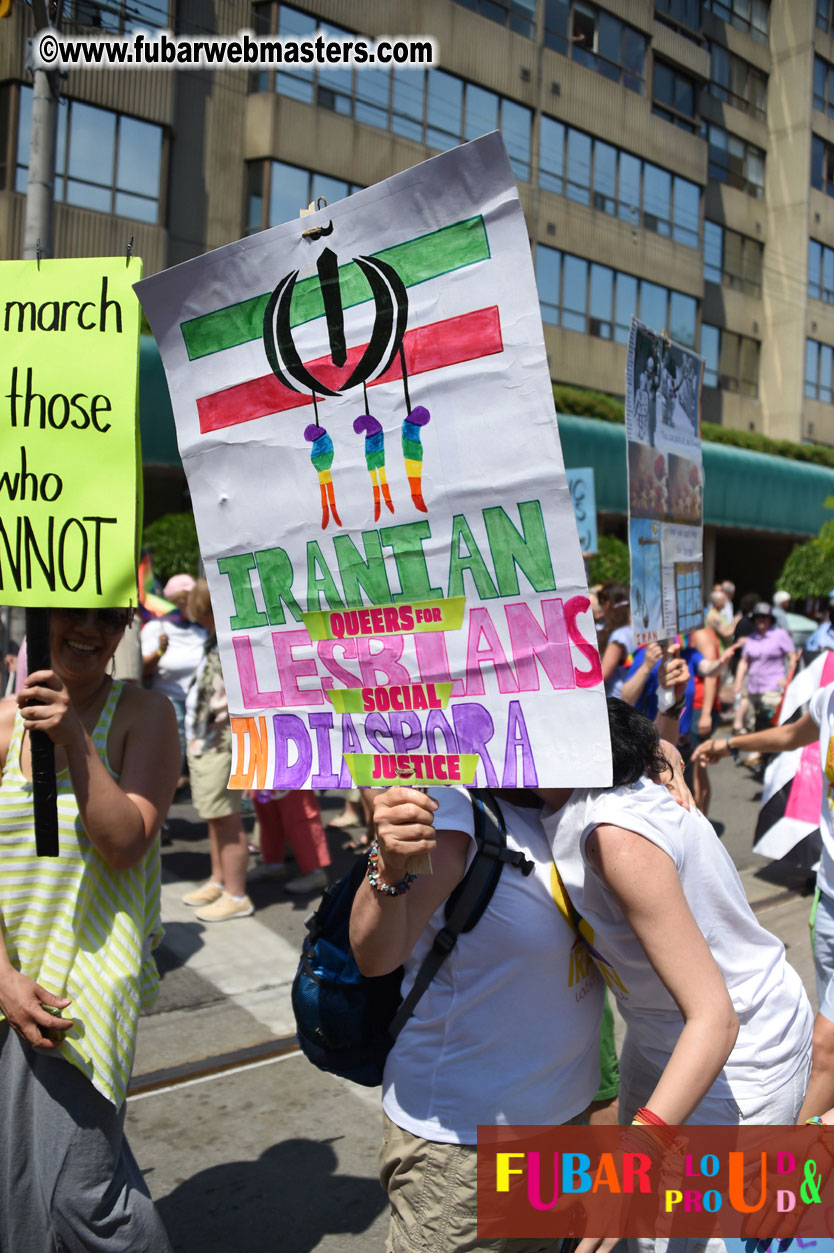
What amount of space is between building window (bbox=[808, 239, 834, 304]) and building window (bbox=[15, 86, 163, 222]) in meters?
23.9

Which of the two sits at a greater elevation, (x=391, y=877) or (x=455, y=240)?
(x=455, y=240)

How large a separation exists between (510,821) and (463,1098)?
21.0 inches

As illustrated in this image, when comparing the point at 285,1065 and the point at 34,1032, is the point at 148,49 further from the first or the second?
the point at 34,1032

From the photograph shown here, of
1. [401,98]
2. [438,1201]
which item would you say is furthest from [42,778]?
[401,98]

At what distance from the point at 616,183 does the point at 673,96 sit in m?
4.15

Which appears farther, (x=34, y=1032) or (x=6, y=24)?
(x=6, y=24)

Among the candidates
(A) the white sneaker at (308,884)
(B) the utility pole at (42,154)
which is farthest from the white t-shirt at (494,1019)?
(B) the utility pole at (42,154)

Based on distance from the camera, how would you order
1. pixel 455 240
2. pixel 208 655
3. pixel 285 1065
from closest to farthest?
pixel 455 240 → pixel 285 1065 → pixel 208 655

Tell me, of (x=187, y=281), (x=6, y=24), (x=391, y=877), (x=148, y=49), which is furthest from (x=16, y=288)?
(x=6, y=24)

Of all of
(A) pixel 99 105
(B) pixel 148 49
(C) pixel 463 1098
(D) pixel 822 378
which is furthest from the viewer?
(D) pixel 822 378

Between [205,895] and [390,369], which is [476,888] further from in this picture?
[205,895]

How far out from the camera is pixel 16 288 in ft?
7.51

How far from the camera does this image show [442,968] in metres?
2.11

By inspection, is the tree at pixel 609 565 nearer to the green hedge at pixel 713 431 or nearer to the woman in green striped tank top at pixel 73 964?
the green hedge at pixel 713 431
